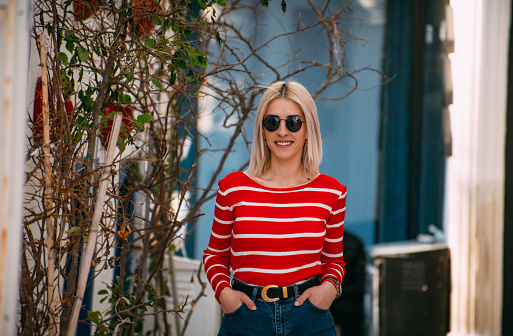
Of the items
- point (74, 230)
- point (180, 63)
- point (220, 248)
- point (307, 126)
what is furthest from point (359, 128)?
point (74, 230)

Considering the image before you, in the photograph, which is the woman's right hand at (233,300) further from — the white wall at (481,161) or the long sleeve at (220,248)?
the white wall at (481,161)

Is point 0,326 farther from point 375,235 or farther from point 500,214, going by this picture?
point 375,235

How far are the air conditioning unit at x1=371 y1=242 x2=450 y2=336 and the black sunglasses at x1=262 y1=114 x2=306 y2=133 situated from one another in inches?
95.3

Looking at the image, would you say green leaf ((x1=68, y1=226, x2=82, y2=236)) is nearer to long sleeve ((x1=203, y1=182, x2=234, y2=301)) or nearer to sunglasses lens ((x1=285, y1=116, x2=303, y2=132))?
long sleeve ((x1=203, y1=182, x2=234, y2=301))

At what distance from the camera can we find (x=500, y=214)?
3.80 metres

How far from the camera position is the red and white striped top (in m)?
1.90

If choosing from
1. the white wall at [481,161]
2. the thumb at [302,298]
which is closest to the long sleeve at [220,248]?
the thumb at [302,298]

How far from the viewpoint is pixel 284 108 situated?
6.54 ft

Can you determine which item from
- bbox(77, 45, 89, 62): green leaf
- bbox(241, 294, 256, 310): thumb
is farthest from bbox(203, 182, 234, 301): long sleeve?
bbox(77, 45, 89, 62): green leaf

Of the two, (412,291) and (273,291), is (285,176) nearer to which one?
(273,291)

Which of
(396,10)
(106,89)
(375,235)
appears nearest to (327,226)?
(106,89)

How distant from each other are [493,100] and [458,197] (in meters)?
0.76

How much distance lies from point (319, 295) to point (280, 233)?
0.26m

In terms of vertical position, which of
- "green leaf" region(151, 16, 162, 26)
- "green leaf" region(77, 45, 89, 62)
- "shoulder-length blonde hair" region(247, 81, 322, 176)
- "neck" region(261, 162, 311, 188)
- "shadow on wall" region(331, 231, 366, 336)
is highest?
"green leaf" region(151, 16, 162, 26)
